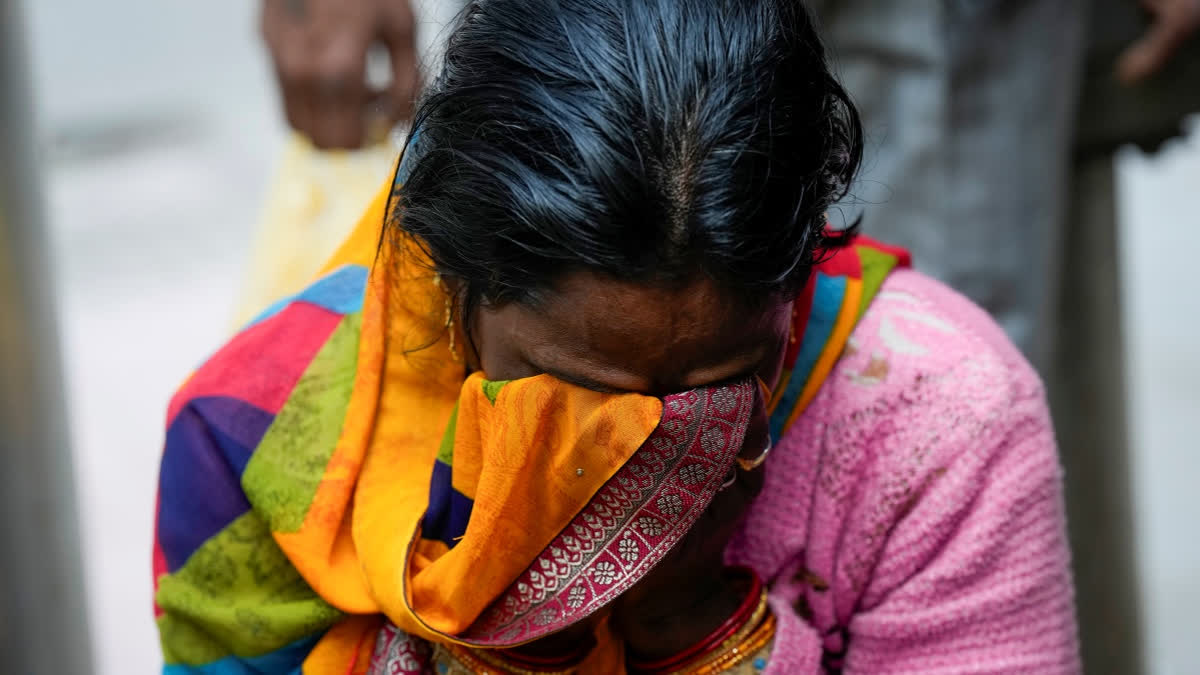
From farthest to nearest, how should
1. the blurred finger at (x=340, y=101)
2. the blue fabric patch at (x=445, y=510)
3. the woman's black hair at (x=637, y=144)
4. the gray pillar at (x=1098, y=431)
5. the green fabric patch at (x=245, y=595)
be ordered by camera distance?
the gray pillar at (x=1098, y=431) < the blurred finger at (x=340, y=101) < the green fabric patch at (x=245, y=595) < the blue fabric patch at (x=445, y=510) < the woman's black hair at (x=637, y=144)

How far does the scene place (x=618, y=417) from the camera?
1.08 metres

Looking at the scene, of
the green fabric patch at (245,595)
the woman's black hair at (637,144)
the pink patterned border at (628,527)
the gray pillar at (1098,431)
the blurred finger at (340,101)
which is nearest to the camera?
the woman's black hair at (637,144)

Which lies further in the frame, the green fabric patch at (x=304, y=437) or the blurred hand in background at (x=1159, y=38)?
the blurred hand in background at (x=1159, y=38)

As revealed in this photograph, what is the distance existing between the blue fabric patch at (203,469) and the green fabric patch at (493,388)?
34 centimetres

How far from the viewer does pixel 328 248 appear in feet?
6.58

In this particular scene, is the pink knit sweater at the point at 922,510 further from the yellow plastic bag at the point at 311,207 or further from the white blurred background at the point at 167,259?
the white blurred background at the point at 167,259

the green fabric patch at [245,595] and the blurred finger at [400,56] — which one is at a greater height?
the blurred finger at [400,56]

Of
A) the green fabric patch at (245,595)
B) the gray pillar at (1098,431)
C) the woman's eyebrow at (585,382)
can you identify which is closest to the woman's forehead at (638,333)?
the woman's eyebrow at (585,382)

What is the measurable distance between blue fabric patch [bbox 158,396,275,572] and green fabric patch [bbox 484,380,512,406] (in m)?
0.34

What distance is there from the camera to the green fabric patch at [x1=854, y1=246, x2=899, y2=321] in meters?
1.36

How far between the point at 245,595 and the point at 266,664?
8 cm

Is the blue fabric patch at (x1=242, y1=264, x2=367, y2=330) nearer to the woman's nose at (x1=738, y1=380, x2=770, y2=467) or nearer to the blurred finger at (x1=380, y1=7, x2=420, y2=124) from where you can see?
the woman's nose at (x1=738, y1=380, x2=770, y2=467)

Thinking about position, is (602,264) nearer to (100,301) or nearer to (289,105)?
(289,105)

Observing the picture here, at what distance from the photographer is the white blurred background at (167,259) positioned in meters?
3.11
